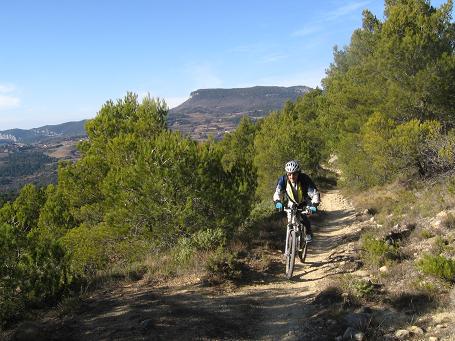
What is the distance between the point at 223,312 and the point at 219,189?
5.54m

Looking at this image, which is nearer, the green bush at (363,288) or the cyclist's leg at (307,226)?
the green bush at (363,288)

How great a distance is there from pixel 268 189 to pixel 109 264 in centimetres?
1478

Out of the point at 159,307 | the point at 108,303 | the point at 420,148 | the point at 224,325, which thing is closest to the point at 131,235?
the point at 108,303

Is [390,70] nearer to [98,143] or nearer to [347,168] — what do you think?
[347,168]

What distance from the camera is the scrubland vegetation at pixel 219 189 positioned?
9.80 meters

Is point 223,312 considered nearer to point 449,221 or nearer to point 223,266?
point 223,266

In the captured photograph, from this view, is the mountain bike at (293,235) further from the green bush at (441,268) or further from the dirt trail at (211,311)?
the green bush at (441,268)

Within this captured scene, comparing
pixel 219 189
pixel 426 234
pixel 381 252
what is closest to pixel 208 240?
pixel 219 189

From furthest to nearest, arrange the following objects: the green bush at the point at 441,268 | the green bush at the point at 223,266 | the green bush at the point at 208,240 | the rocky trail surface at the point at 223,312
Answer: the green bush at the point at 208,240 < the green bush at the point at 223,266 < the green bush at the point at 441,268 < the rocky trail surface at the point at 223,312

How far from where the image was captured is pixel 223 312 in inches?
302

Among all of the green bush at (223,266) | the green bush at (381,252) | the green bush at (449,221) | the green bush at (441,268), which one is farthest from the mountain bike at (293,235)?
the green bush at (449,221)

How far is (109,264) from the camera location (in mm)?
14539

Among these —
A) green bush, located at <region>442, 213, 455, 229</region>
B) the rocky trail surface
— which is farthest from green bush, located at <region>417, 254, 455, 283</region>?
green bush, located at <region>442, 213, 455, 229</region>

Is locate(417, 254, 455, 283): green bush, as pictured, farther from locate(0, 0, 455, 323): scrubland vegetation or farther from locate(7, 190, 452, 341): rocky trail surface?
locate(7, 190, 452, 341): rocky trail surface
